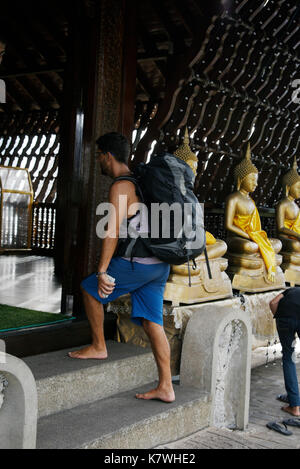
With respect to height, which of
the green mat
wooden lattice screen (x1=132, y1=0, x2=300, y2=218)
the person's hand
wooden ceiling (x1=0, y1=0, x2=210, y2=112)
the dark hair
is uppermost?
wooden ceiling (x1=0, y1=0, x2=210, y2=112)

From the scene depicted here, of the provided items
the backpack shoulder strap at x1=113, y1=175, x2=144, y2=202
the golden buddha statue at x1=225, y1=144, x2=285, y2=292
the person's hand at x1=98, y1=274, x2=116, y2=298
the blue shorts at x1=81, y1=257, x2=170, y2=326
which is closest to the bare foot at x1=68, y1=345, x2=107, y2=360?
the blue shorts at x1=81, y1=257, x2=170, y2=326

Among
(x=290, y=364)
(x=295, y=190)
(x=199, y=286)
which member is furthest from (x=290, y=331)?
(x=295, y=190)

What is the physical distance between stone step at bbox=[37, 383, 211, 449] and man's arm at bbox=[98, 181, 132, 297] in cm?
60

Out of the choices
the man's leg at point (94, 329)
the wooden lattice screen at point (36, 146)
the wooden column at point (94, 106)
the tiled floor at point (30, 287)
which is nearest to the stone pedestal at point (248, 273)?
the wooden column at point (94, 106)

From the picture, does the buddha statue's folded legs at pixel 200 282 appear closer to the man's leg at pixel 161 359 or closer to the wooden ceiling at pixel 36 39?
the man's leg at pixel 161 359

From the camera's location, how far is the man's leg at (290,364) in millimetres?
3516

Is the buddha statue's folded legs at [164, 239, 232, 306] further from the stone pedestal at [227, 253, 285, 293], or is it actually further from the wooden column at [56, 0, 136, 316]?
the wooden column at [56, 0, 136, 316]

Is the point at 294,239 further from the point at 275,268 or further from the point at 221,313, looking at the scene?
the point at 221,313

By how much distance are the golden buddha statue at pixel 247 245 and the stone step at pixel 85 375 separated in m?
1.46

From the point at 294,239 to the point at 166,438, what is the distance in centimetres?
307

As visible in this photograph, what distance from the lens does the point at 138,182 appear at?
2.86 metres

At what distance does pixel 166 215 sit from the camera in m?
2.78

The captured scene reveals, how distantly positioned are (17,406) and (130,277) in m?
0.99

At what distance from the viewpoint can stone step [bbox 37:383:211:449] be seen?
7.89ft
